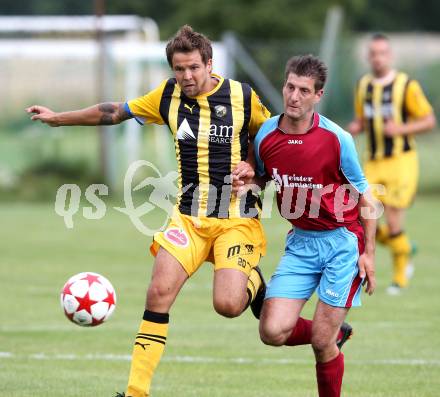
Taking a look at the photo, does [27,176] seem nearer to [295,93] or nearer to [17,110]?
[17,110]

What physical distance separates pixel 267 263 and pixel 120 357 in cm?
495

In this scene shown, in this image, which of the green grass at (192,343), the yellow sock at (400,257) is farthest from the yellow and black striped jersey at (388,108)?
the green grass at (192,343)

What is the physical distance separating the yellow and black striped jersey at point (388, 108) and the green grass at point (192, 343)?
1.42 m

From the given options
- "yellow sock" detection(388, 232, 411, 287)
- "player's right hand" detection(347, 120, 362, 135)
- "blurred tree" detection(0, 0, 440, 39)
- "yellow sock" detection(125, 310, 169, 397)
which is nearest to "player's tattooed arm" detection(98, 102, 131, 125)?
"yellow sock" detection(125, 310, 169, 397)

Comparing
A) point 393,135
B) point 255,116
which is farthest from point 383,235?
point 255,116

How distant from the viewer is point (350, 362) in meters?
7.39

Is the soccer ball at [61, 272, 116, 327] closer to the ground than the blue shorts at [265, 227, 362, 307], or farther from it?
closer to the ground

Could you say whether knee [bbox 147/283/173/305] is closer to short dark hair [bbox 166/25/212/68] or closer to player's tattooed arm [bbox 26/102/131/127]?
player's tattooed arm [bbox 26/102/131/127]

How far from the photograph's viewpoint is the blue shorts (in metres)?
5.89

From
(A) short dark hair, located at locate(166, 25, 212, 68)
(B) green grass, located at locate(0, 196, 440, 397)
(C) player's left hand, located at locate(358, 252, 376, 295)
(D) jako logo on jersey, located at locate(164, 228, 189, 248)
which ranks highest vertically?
(A) short dark hair, located at locate(166, 25, 212, 68)

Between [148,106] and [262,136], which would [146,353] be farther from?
[148,106]

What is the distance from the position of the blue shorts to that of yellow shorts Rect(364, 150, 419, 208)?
4.61 metres

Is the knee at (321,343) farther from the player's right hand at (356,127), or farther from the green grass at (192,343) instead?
the player's right hand at (356,127)

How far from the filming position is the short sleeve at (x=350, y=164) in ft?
19.5
